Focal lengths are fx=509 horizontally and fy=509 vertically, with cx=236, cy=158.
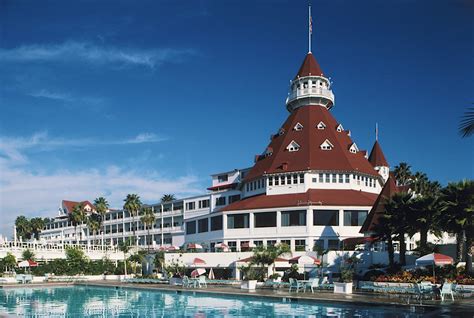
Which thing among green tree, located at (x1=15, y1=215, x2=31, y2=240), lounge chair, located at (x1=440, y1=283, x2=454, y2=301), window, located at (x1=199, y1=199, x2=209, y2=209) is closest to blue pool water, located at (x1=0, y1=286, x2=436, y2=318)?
lounge chair, located at (x1=440, y1=283, x2=454, y2=301)

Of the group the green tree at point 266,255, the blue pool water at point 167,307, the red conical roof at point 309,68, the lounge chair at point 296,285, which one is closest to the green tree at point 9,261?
the blue pool water at point 167,307

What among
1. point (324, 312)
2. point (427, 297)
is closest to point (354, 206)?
point (427, 297)

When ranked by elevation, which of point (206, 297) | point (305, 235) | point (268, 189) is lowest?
point (206, 297)

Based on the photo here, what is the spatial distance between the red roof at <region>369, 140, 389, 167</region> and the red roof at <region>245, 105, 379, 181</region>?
1670 cm

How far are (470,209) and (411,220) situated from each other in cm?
477

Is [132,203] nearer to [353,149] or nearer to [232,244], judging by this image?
[232,244]

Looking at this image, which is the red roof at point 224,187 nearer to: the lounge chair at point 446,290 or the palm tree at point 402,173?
the palm tree at point 402,173

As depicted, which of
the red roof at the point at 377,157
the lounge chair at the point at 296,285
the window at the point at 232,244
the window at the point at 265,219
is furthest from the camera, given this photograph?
the red roof at the point at 377,157

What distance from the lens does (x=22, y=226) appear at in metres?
111

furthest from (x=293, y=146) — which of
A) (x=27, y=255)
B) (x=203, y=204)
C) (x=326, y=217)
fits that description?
(x=27, y=255)

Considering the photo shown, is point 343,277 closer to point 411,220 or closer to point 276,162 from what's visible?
point 411,220

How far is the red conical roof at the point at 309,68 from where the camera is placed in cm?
7072

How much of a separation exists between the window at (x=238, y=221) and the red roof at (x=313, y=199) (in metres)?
0.80

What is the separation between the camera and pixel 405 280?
1298 inches
